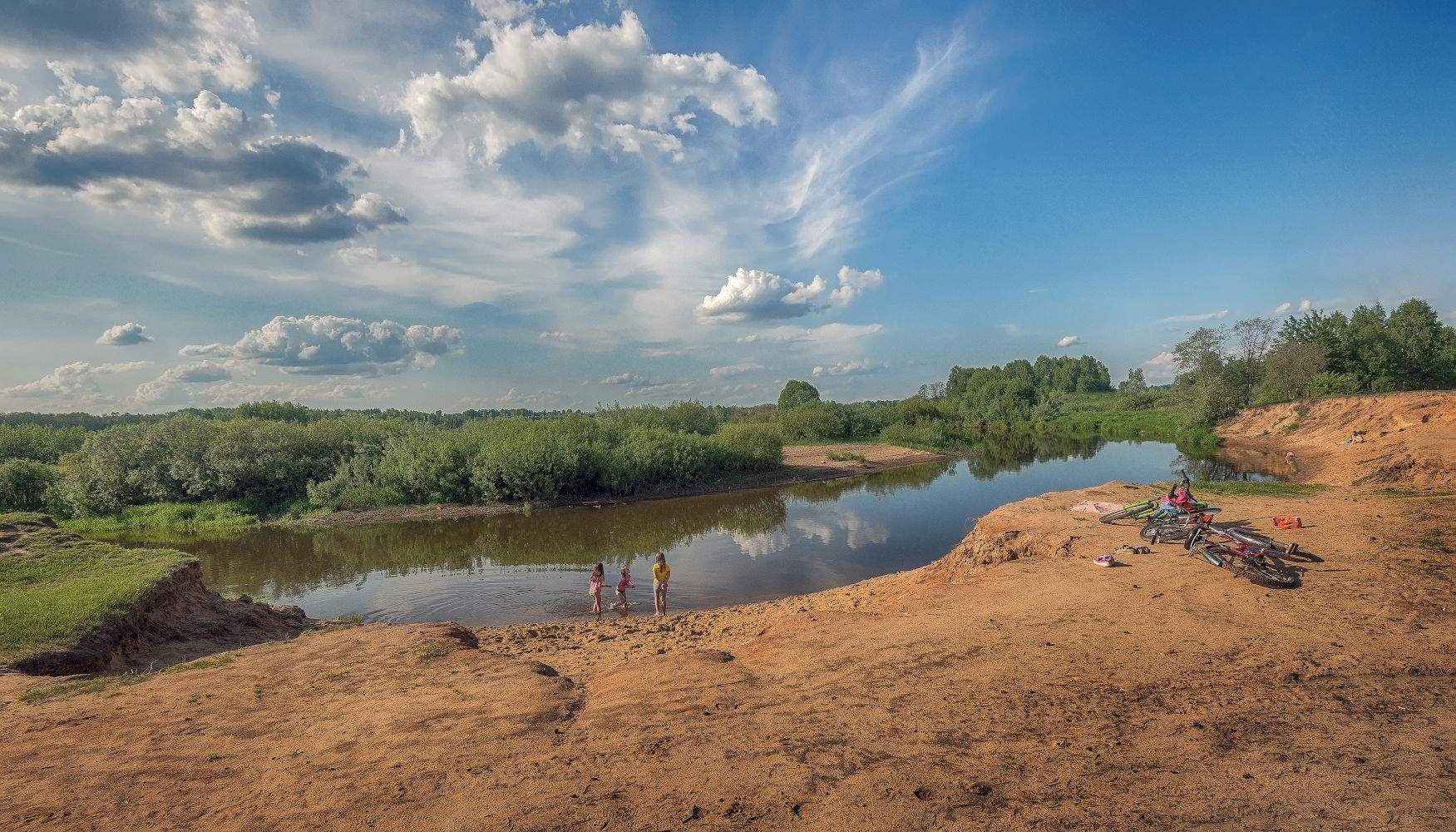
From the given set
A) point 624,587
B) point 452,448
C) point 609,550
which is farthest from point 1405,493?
point 452,448

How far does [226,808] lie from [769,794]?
3910 millimetres

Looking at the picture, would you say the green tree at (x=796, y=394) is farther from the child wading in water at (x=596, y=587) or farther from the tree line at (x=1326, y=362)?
the child wading in water at (x=596, y=587)

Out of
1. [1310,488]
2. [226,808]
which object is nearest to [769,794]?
[226,808]

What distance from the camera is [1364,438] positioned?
2731cm

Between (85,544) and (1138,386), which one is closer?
(85,544)

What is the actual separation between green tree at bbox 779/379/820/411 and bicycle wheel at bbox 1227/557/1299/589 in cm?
5184

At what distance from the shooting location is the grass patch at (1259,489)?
48.0 feet

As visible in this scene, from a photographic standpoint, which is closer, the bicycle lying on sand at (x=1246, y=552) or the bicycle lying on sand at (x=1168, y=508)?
the bicycle lying on sand at (x=1246, y=552)

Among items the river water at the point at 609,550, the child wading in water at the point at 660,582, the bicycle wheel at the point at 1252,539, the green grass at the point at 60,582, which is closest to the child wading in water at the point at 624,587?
the river water at the point at 609,550

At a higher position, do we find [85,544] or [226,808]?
[85,544]

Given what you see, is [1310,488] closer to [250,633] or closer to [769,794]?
[769,794]

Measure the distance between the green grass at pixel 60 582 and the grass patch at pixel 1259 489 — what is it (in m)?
22.7

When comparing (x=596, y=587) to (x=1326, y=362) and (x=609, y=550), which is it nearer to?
(x=609, y=550)

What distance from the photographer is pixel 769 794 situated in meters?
3.94
